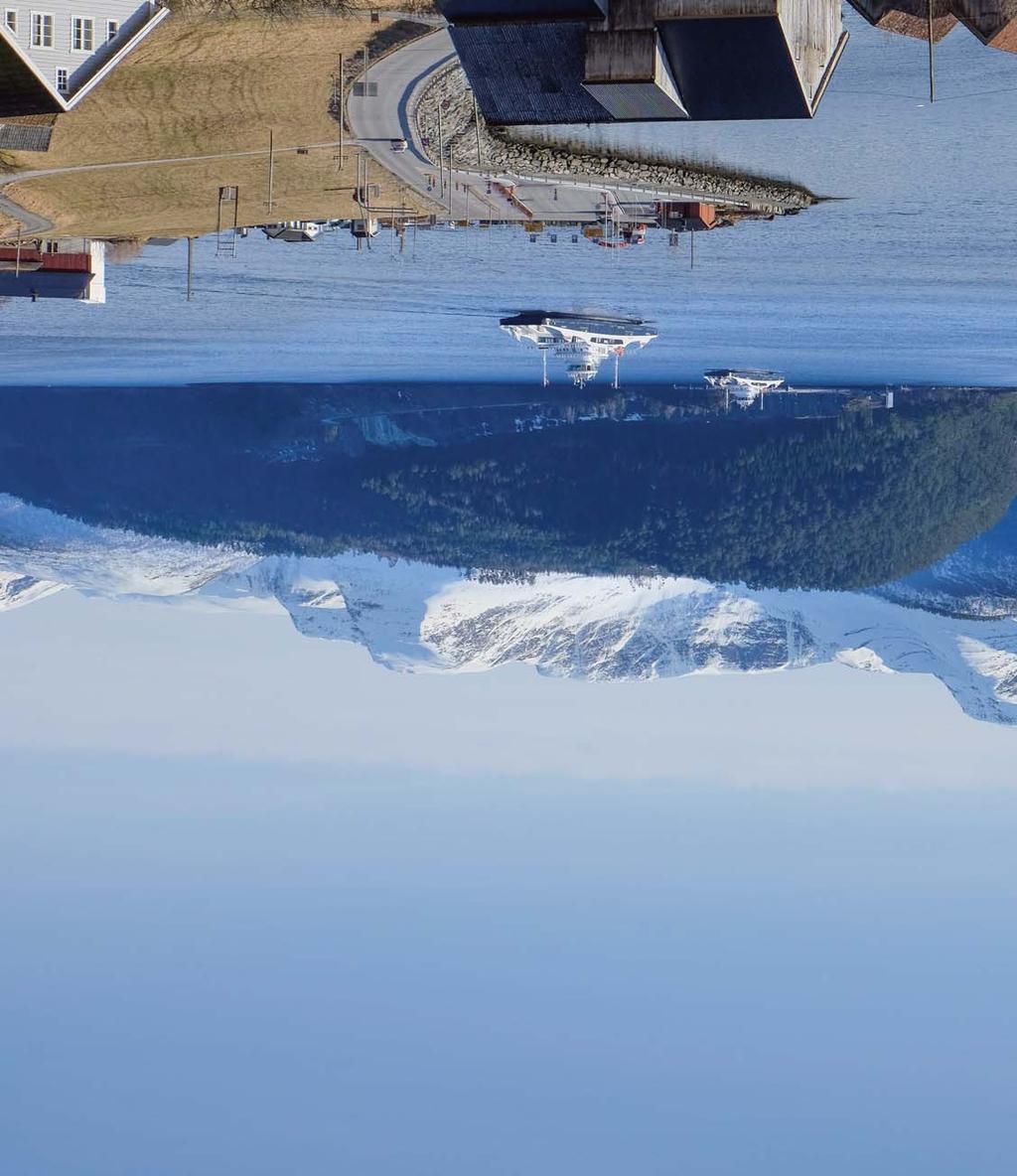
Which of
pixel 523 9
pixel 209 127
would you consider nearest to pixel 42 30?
pixel 209 127

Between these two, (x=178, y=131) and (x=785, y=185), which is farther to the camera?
(x=785, y=185)

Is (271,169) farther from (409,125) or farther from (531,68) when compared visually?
(531,68)

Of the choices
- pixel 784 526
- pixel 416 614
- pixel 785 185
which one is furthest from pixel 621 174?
pixel 416 614

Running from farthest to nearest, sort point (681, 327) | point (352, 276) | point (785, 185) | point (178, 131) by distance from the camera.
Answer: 1. point (681, 327)
2. point (352, 276)
3. point (785, 185)
4. point (178, 131)

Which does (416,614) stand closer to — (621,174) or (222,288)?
(222,288)

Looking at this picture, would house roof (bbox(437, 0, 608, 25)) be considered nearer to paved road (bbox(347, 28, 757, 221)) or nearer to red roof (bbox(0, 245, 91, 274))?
paved road (bbox(347, 28, 757, 221))

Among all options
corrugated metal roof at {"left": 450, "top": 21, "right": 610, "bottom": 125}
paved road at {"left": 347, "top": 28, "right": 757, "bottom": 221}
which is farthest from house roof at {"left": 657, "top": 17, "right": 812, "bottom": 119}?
paved road at {"left": 347, "top": 28, "right": 757, "bottom": 221}
